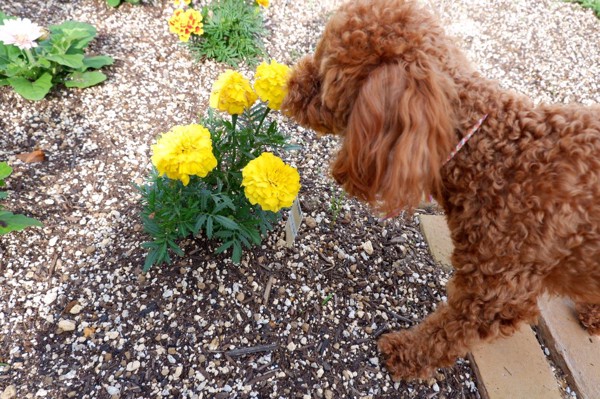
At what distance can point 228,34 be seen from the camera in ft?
11.8

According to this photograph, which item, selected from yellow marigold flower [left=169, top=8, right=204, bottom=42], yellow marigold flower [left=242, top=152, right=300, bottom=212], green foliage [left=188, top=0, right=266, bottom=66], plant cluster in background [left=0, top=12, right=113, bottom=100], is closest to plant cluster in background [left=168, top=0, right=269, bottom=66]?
green foliage [left=188, top=0, right=266, bottom=66]

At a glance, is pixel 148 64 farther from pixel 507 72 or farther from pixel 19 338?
pixel 507 72

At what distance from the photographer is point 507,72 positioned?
4238 millimetres

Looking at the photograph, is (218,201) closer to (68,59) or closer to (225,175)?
(225,175)

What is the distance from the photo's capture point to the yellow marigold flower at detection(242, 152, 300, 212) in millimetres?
1814

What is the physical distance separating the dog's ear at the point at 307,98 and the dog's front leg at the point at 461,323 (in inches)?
39.5

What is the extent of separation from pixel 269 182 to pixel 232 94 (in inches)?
17.4

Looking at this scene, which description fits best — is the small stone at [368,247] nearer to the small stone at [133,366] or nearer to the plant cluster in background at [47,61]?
the small stone at [133,366]

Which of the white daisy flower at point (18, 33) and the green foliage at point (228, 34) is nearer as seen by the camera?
the white daisy flower at point (18, 33)

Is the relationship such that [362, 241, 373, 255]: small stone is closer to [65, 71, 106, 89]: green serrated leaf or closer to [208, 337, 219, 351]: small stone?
[208, 337, 219, 351]: small stone

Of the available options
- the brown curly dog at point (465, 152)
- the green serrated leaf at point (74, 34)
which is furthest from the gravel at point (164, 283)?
the brown curly dog at point (465, 152)

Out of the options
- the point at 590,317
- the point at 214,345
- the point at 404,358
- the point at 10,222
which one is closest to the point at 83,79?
the point at 10,222

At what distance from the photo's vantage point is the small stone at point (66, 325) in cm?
218

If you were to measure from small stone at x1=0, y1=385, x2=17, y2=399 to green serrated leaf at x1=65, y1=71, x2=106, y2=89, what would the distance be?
2154 millimetres
